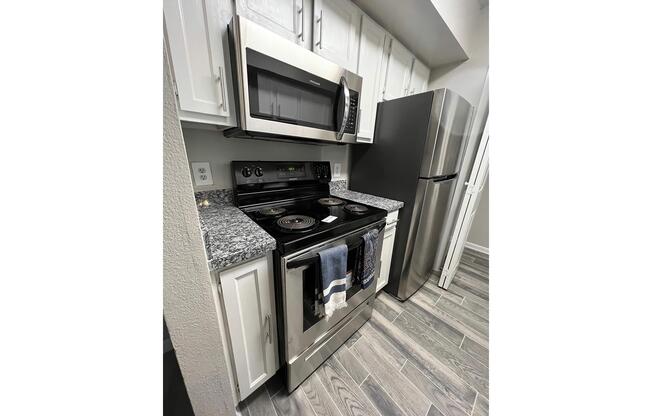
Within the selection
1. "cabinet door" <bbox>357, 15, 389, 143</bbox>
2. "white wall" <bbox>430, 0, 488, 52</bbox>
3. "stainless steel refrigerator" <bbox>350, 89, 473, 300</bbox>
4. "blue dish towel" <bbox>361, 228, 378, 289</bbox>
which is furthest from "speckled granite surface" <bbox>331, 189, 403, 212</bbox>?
"white wall" <bbox>430, 0, 488, 52</bbox>

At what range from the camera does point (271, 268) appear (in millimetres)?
781

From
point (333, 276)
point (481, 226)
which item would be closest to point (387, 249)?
point (333, 276)

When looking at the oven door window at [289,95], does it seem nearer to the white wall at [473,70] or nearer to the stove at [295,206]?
the stove at [295,206]

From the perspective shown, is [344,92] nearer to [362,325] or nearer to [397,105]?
[397,105]

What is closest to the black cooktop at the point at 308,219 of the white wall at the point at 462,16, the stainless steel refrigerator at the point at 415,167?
the stainless steel refrigerator at the point at 415,167

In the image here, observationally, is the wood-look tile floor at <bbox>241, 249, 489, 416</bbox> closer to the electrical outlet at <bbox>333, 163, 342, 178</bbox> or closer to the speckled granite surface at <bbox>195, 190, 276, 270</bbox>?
the speckled granite surface at <bbox>195, 190, 276, 270</bbox>

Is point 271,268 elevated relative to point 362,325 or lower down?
elevated

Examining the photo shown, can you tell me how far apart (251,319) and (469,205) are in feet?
5.41

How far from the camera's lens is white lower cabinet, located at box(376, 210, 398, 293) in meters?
1.37

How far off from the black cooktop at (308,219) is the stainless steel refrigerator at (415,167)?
0.39m

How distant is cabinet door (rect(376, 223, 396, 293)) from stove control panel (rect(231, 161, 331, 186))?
588mm
